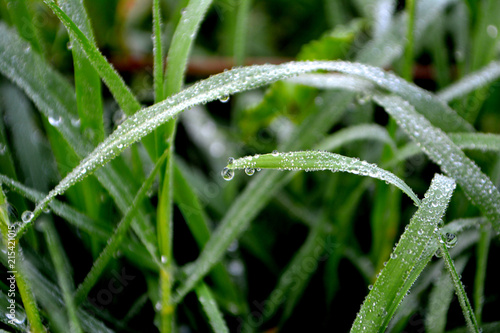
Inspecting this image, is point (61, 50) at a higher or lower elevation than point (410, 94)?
higher

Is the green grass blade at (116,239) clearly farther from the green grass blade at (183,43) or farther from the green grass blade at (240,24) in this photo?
the green grass blade at (240,24)

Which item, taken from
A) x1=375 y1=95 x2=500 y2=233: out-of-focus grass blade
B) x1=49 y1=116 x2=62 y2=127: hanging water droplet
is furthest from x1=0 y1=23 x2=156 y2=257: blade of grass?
x1=375 y1=95 x2=500 y2=233: out-of-focus grass blade

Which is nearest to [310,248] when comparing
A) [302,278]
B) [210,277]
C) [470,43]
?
[302,278]

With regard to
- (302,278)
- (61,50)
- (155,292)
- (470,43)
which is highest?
(470,43)

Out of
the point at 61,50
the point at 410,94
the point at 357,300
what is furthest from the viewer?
the point at 61,50

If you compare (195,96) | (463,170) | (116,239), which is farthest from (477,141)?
(116,239)

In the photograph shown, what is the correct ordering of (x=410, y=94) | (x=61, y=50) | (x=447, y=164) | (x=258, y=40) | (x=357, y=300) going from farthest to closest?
1. (x=258, y=40)
2. (x=61, y=50)
3. (x=357, y=300)
4. (x=410, y=94)
5. (x=447, y=164)

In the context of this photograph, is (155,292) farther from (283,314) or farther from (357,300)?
(357,300)

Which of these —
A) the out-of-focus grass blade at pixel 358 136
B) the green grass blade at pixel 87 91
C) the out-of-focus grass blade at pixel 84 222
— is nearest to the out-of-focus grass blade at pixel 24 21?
the green grass blade at pixel 87 91
